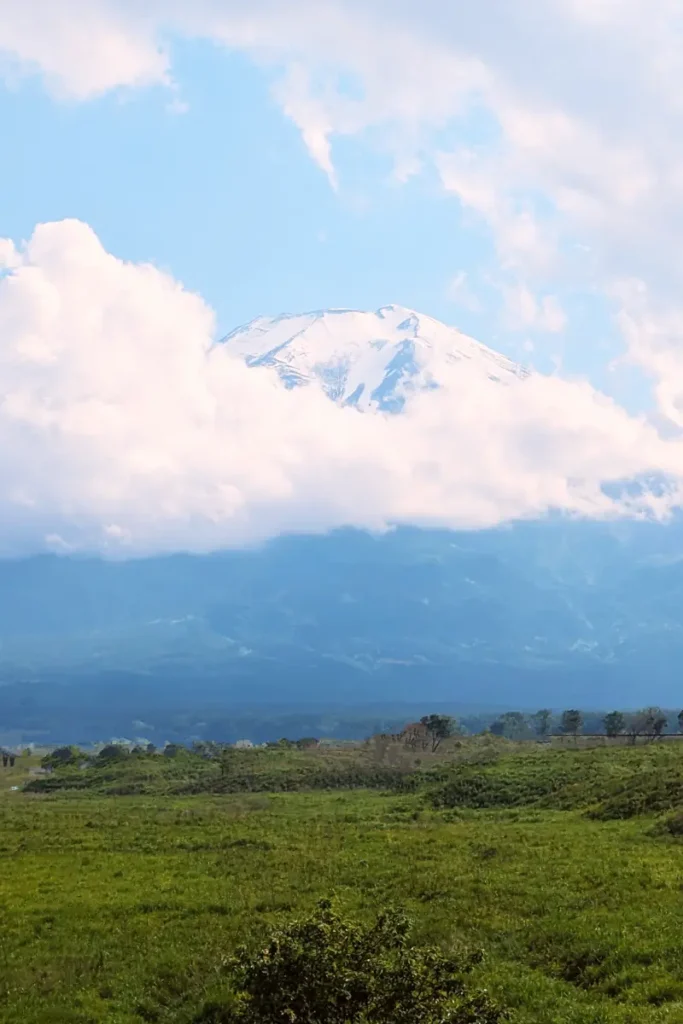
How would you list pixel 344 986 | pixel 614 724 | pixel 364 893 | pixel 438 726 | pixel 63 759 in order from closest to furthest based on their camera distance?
pixel 344 986 < pixel 364 893 < pixel 438 726 < pixel 614 724 < pixel 63 759

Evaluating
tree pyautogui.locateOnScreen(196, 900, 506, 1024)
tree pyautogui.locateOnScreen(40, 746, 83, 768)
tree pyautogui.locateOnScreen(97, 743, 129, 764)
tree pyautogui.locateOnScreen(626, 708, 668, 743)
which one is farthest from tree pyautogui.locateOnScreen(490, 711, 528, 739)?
tree pyautogui.locateOnScreen(196, 900, 506, 1024)

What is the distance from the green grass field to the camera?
58.2 feet

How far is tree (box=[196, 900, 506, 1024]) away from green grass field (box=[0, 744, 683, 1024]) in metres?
4.08

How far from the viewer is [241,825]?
131ft

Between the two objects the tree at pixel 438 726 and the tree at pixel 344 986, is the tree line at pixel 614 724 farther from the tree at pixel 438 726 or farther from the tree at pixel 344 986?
the tree at pixel 344 986

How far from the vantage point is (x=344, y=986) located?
41.1 ft

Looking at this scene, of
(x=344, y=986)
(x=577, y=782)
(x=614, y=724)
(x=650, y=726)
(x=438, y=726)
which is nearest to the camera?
(x=344, y=986)

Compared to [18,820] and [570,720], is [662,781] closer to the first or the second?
[18,820]

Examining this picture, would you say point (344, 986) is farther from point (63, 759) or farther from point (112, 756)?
point (63, 759)

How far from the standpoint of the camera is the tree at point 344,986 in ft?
40.1

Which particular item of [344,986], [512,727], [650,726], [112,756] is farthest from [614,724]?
[344,986]

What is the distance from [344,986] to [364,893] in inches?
526

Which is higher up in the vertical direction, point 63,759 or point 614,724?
point 614,724

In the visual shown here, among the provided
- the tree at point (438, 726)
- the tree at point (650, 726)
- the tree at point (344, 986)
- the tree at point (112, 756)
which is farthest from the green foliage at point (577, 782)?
the tree at point (112, 756)
